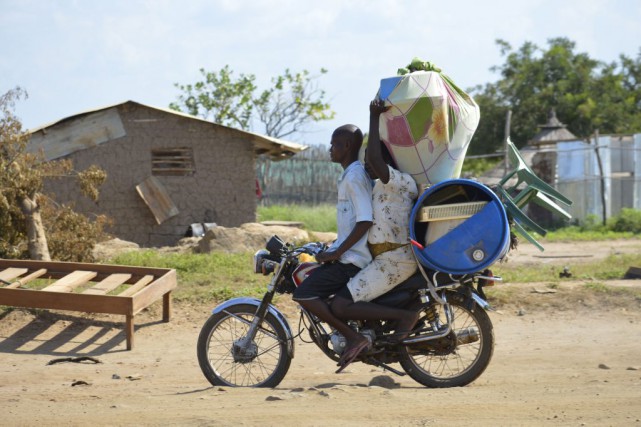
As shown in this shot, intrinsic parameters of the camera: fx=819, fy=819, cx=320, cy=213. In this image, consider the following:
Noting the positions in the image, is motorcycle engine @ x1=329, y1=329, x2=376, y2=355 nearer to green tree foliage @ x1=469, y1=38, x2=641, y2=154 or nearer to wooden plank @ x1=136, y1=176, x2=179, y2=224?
wooden plank @ x1=136, y1=176, x2=179, y2=224

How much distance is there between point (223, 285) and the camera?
10.1 metres

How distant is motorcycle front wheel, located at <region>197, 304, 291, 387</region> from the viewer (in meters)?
5.54

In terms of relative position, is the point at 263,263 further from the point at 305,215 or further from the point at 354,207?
the point at 305,215

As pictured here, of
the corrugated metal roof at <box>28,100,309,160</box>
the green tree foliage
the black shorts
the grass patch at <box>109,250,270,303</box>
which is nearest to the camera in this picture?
the black shorts

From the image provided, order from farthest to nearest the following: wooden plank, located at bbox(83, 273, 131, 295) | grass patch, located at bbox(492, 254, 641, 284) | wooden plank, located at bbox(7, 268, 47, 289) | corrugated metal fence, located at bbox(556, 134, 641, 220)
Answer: corrugated metal fence, located at bbox(556, 134, 641, 220) < grass patch, located at bbox(492, 254, 641, 284) < wooden plank, located at bbox(7, 268, 47, 289) < wooden plank, located at bbox(83, 273, 131, 295)

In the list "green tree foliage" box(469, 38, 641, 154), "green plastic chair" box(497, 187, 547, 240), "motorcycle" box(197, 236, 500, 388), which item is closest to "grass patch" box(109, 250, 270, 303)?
"motorcycle" box(197, 236, 500, 388)

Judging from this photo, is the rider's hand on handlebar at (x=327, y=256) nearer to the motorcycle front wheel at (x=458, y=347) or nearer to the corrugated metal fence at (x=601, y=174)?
the motorcycle front wheel at (x=458, y=347)

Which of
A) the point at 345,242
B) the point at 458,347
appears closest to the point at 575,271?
the point at 458,347

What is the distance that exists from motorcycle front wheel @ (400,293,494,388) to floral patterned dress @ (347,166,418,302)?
1.37 ft

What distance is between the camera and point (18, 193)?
11.2 m

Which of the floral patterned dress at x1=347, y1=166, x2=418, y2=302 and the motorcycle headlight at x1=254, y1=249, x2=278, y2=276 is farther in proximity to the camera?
the motorcycle headlight at x1=254, y1=249, x2=278, y2=276

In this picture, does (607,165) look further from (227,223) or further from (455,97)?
(455,97)

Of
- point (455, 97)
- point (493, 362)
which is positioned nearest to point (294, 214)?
point (493, 362)

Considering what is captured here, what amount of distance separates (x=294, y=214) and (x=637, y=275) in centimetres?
1174
